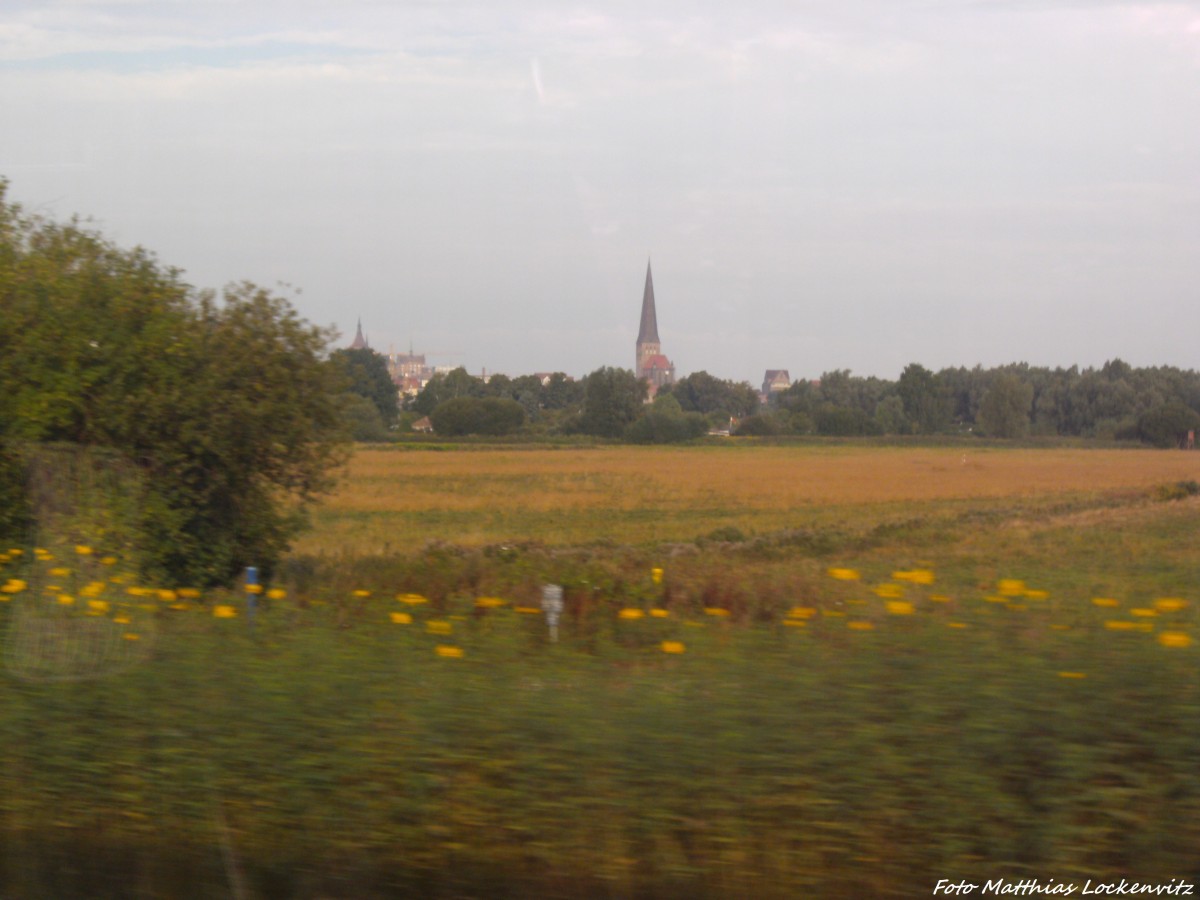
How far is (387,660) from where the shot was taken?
4.51 m

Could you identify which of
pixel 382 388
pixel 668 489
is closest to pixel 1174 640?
pixel 668 489

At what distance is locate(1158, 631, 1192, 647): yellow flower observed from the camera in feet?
13.0

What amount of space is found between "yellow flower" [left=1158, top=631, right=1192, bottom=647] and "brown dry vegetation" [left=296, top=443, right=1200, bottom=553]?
1518 cm

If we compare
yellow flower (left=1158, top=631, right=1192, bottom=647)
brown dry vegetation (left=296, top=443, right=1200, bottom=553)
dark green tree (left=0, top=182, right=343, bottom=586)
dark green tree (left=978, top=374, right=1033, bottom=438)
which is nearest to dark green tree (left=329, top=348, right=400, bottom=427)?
brown dry vegetation (left=296, top=443, right=1200, bottom=553)

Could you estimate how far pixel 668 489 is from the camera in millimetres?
47812

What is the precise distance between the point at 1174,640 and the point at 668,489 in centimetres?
4385

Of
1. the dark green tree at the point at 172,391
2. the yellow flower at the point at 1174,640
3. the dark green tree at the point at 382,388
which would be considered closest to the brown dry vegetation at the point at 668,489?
the dark green tree at the point at 172,391

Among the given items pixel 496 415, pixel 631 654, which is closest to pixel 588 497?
pixel 631 654

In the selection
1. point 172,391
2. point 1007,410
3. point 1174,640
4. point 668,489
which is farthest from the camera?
point 1007,410

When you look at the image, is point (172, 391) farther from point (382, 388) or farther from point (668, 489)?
point (382, 388)

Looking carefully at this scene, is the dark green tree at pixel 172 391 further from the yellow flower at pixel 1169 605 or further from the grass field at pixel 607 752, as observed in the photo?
the yellow flower at pixel 1169 605

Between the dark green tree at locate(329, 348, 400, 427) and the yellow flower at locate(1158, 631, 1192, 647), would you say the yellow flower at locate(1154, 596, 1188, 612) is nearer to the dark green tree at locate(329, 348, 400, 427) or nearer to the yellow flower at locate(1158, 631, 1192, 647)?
the yellow flower at locate(1158, 631, 1192, 647)

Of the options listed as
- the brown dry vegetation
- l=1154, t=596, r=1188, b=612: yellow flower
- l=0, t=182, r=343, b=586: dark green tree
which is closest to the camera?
l=1154, t=596, r=1188, b=612: yellow flower

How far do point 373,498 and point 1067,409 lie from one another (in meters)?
75.9
